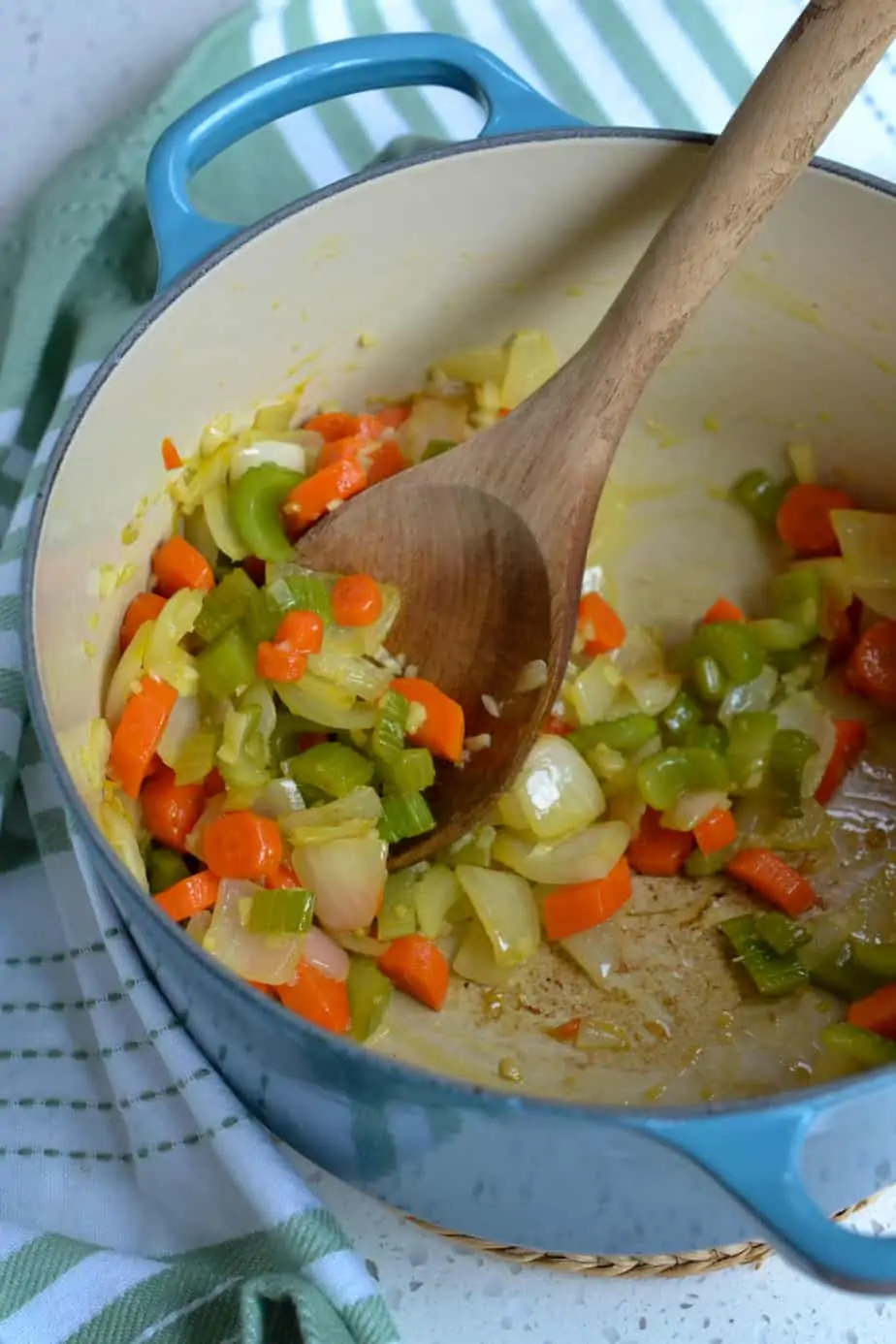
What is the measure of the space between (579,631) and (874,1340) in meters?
0.76

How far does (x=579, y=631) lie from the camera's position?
5.04ft

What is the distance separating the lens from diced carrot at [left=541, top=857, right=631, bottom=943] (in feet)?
4.50

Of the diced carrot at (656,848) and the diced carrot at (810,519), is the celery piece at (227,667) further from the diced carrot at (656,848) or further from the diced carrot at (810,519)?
the diced carrot at (810,519)

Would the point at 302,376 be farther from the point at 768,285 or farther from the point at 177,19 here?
the point at 177,19

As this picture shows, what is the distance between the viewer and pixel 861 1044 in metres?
1.24

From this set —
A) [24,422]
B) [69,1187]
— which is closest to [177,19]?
[24,422]

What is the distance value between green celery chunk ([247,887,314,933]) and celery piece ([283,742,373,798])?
13cm

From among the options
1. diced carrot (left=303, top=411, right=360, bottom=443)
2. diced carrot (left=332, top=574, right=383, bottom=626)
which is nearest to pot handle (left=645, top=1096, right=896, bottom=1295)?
diced carrot (left=332, top=574, right=383, bottom=626)

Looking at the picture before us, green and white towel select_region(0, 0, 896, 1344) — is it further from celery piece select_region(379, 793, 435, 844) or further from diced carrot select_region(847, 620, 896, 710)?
diced carrot select_region(847, 620, 896, 710)

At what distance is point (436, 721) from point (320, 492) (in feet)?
0.92

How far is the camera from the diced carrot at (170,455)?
139cm

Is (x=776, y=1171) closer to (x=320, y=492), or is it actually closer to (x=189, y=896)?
(x=189, y=896)

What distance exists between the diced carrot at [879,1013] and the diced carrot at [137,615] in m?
0.79

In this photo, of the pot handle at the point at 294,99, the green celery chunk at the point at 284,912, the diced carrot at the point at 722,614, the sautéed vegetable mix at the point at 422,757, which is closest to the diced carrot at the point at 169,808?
the sautéed vegetable mix at the point at 422,757
